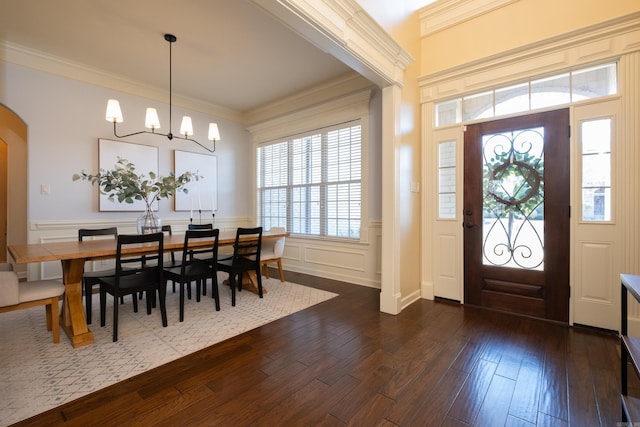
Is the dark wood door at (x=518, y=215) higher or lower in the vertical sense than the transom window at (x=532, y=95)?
lower

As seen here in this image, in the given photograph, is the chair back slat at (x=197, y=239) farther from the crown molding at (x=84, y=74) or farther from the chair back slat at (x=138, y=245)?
the crown molding at (x=84, y=74)

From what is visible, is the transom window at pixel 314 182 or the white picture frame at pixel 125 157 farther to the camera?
the transom window at pixel 314 182

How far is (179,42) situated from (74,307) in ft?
9.81

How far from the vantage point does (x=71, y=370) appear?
1.87 m

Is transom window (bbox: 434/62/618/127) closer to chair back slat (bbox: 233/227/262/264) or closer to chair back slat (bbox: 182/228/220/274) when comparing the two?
chair back slat (bbox: 233/227/262/264)

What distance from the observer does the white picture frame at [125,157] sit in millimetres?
4027

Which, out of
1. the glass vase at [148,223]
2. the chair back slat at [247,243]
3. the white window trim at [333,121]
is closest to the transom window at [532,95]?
the white window trim at [333,121]

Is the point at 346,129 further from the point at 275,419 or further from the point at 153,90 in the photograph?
the point at 275,419

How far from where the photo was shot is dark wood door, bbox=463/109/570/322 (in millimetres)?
2613

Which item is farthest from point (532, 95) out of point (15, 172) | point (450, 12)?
point (15, 172)

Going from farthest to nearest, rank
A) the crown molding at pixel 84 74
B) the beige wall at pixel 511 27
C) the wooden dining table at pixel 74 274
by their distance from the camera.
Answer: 1. the crown molding at pixel 84 74
2. the beige wall at pixel 511 27
3. the wooden dining table at pixel 74 274

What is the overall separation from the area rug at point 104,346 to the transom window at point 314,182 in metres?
1.50

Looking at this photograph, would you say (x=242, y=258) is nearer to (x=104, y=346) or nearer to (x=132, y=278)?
(x=132, y=278)

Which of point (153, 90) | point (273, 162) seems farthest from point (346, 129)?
point (153, 90)
